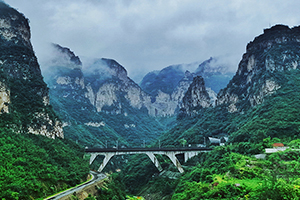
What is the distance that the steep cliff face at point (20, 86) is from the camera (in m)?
46.8

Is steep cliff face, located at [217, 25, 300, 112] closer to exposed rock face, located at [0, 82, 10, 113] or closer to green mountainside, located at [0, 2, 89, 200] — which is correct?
green mountainside, located at [0, 2, 89, 200]

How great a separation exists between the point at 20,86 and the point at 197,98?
353ft

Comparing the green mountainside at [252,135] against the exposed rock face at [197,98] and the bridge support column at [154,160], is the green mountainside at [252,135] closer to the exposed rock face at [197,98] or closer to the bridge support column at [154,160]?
the bridge support column at [154,160]

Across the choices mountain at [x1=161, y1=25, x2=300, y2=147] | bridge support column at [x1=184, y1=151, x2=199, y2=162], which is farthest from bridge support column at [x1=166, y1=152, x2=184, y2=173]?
mountain at [x1=161, y1=25, x2=300, y2=147]

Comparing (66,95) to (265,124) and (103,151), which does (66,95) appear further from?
(265,124)

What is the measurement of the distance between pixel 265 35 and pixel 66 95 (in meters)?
127

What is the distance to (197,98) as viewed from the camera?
497ft

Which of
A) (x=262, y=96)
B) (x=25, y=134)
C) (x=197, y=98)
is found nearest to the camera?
(x=25, y=134)

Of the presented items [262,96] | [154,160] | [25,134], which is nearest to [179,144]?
[154,160]

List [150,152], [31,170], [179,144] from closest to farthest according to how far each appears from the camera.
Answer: [31,170] → [150,152] → [179,144]

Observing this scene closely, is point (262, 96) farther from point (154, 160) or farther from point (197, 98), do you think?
point (197, 98)

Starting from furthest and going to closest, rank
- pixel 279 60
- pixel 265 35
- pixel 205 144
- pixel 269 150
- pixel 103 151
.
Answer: pixel 265 35, pixel 279 60, pixel 205 144, pixel 103 151, pixel 269 150

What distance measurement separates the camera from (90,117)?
163 meters

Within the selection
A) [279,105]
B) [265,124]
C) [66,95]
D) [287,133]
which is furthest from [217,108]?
[66,95]
